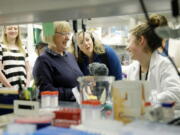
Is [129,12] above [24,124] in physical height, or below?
above

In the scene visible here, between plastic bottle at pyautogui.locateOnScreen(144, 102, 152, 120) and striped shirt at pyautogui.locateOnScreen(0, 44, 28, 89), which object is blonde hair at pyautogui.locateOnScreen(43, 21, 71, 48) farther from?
plastic bottle at pyautogui.locateOnScreen(144, 102, 152, 120)

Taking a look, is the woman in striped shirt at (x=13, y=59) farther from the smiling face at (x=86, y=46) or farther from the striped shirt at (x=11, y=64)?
the smiling face at (x=86, y=46)

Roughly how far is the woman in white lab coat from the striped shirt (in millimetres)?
1443

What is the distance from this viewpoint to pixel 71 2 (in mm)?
955

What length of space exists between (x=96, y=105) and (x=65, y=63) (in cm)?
102

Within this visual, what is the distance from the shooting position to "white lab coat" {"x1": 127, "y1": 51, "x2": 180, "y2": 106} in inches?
54.4

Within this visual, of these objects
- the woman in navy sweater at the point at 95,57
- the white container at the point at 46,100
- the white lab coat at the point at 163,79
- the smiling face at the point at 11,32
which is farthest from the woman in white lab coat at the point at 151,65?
the smiling face at the point at 11,32

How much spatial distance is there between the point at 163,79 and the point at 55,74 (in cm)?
72

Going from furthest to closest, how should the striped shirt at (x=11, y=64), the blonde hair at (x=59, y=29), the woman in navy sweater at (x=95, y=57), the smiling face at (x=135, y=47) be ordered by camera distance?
the striped shirt at (x=11, y=64), the woman in navy sweater at (x=95, y=57), the blonde hair at (x=59, y=29), the smiling face at (x=135, y=47)

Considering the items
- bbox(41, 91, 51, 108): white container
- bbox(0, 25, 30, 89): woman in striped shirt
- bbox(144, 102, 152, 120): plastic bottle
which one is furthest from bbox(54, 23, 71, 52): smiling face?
bbox(144, 102, 152, 120): plastic bottle

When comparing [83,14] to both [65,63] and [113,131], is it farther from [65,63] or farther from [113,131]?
[65,63]

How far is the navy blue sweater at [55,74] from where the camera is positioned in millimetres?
1687

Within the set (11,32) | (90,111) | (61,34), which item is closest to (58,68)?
(61,34)

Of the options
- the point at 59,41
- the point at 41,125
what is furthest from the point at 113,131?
the point at 59,41
